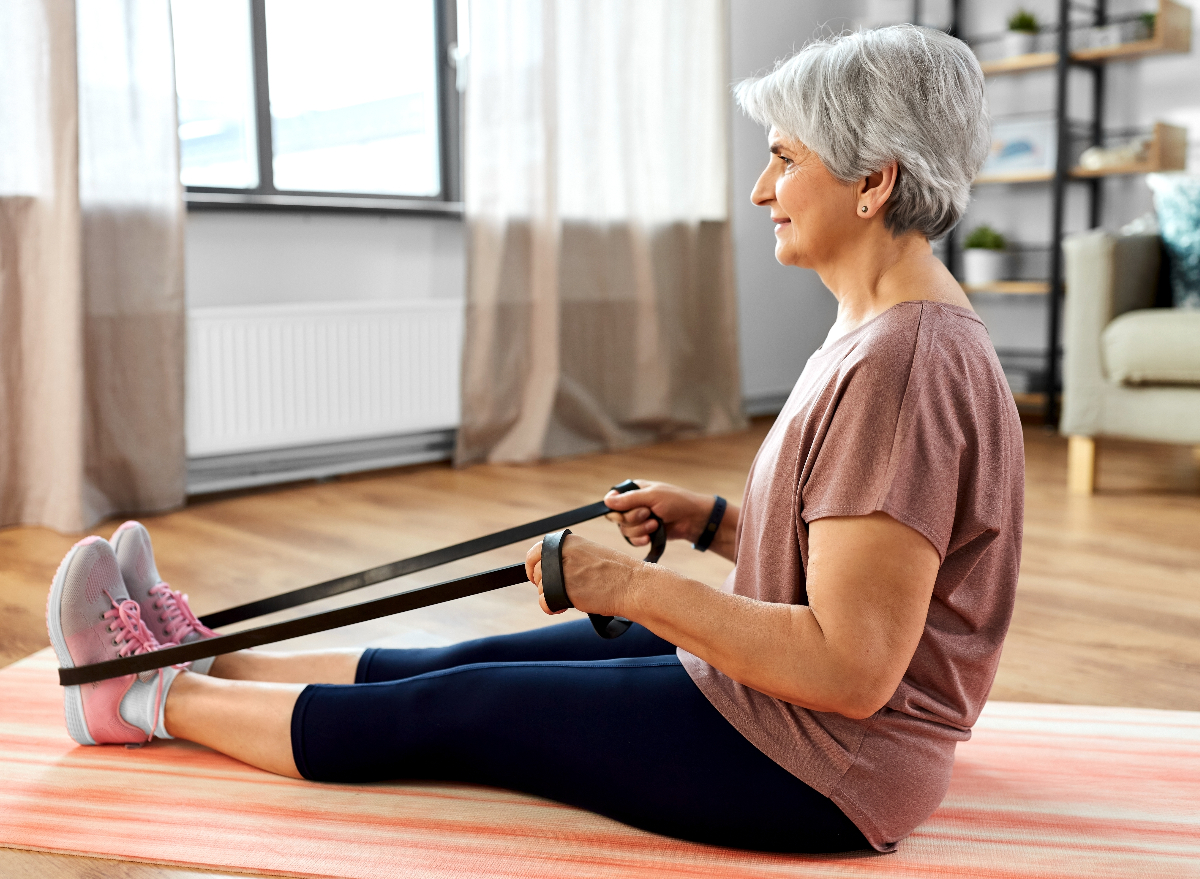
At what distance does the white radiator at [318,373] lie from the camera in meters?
3.05

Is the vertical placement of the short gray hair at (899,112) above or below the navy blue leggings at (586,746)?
above

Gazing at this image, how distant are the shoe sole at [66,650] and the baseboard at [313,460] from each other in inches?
71.4

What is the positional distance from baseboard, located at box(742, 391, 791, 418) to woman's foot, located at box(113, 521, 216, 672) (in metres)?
3.42

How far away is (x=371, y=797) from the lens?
4.04 ft

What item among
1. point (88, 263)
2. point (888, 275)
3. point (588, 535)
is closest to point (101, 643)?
point (888, 275)

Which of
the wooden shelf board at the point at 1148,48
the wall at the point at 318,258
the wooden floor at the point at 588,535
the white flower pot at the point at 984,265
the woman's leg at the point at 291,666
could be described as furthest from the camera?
the white flower pot at the point at 984,265

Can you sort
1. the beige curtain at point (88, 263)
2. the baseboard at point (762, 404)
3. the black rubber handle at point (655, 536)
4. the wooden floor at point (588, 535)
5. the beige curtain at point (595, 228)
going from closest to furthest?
the black rubber handle at point (655, 536), the wooden floor at point (588, 535), the beige curtain at point (88, 263), the beige curtain at point (595, 228), the baseboard at point (762, 404)

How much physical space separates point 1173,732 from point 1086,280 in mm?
1834

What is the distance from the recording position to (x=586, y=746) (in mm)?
1083

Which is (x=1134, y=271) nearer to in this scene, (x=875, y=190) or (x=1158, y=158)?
(x=1158, y=158)

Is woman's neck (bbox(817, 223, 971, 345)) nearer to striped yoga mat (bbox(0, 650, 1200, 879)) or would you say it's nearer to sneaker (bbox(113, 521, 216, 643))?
striped yoga mat (bbox(0, 650, 1200, 879))

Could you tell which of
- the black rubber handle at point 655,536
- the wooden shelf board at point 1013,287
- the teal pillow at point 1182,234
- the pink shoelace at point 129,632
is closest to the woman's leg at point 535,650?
the black rubber handle at point 655,536

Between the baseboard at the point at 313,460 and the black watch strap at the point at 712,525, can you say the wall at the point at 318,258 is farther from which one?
the black watch strap at the point at 712,525

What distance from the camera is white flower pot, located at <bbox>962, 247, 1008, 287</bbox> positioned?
15.0ft
